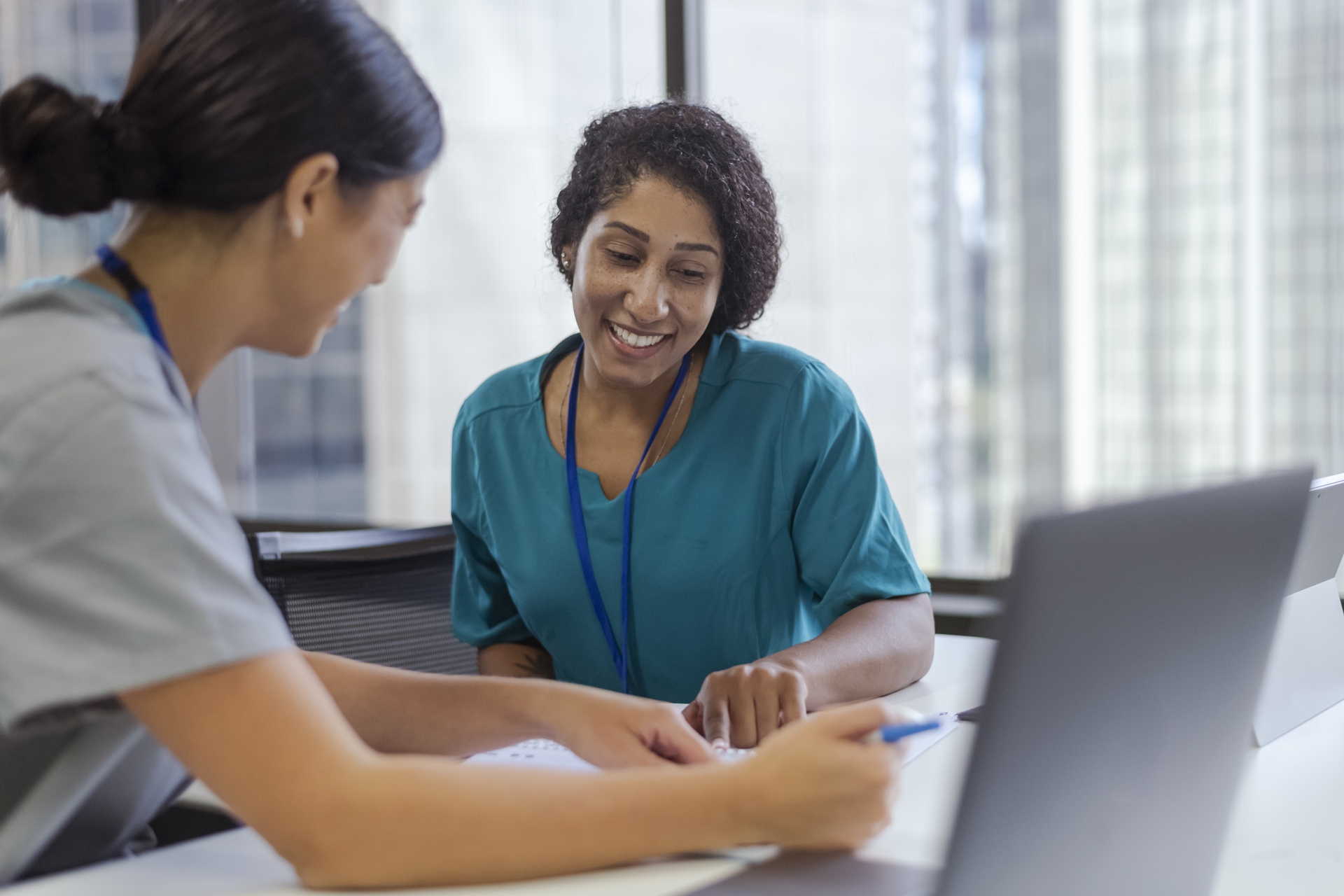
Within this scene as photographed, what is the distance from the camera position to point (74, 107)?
0.84 m

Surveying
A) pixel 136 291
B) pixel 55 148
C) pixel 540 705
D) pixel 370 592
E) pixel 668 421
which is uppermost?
pixel 55 148

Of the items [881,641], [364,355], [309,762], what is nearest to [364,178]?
[309,762]

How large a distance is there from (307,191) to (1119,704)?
639mm

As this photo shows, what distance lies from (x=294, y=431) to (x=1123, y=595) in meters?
3.29

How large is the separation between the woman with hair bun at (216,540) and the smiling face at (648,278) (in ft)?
1.76

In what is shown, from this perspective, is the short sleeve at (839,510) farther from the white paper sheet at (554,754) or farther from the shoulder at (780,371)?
the white paper sheet at (554,754)

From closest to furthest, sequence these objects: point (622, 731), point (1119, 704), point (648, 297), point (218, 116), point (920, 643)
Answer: point (1119, 704) → point (218, 116) → point (622, 731) → point (920, 643) → point (648, 297)

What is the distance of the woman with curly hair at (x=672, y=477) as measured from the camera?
1418 mm

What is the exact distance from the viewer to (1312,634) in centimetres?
119

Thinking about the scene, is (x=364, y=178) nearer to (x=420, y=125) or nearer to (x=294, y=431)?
(x=420, y=125)

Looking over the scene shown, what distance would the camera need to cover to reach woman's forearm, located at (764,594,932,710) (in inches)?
46.0

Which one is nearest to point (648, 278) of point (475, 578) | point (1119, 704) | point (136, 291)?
point (475, 578)

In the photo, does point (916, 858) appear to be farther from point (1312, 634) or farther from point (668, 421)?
point (668, 421)

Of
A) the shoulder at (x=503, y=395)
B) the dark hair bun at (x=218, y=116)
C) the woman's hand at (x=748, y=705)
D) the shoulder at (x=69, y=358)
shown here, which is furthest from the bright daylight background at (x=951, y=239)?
the shoulder at (x=69, y=358)
